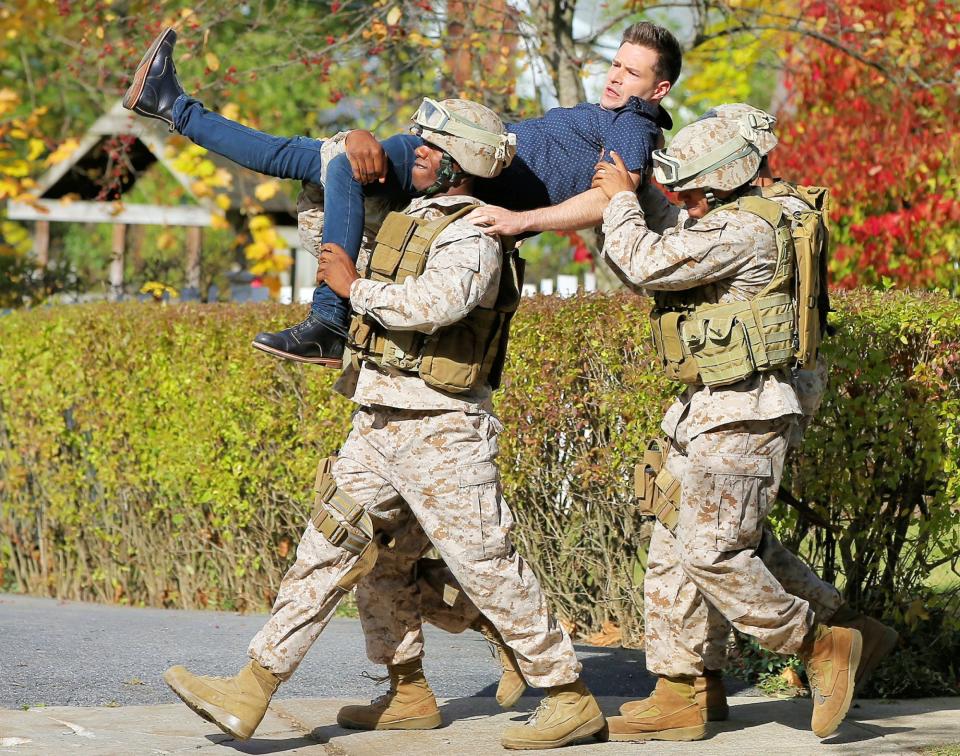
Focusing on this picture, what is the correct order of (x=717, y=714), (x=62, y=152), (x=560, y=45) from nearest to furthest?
1. (x=717, y=714)
2. (x=560, y=45)
3. (x=62, y=152)

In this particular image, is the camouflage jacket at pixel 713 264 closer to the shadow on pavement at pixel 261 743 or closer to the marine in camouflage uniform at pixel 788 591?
the marine in camouflage uniform at pixel 788 591

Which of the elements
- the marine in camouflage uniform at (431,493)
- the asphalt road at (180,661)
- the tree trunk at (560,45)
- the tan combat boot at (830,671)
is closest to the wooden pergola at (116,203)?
the tree trunk at (560,45)

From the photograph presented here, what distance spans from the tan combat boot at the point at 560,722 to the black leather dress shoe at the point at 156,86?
2376mm

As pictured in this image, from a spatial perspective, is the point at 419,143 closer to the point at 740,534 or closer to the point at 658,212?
the point at 658,212

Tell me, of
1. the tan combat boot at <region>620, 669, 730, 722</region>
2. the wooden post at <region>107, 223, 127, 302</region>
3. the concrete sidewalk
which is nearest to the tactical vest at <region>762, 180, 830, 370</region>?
the tan combat boot at <region>620, 669, 730, 722</region>

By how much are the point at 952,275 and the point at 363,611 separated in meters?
5.07

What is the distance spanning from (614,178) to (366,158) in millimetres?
784

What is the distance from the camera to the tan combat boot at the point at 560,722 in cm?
435

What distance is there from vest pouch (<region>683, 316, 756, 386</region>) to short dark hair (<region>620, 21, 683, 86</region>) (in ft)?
3.01

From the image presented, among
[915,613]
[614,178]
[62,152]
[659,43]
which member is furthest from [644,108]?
[62,152]

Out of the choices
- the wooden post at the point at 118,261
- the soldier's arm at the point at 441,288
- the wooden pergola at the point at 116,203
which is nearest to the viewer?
the soldier's arm at the point at 441,288

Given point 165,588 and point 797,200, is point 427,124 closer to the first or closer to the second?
point 797,200

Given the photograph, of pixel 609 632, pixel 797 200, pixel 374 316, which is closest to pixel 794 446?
pixel 797 200

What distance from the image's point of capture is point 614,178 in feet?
14.5
